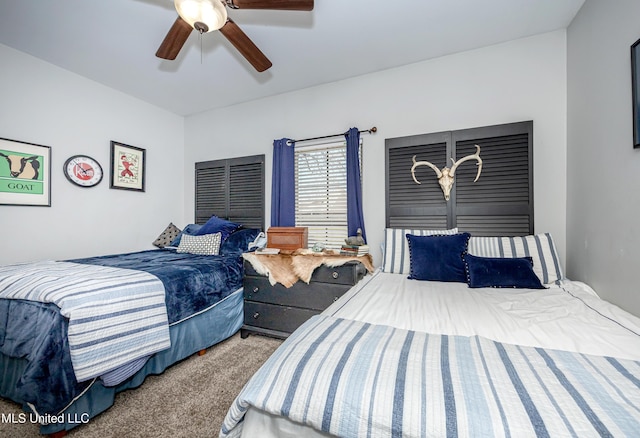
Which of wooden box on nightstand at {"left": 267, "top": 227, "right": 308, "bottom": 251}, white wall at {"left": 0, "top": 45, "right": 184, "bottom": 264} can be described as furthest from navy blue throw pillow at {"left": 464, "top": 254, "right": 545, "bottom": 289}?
white wall at {"left": 0, "top": 45, "right": 184, "bottom": 264}

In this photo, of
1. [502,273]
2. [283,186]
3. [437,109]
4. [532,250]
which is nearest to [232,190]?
[283,186]

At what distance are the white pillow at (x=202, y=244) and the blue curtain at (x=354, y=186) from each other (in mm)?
1440

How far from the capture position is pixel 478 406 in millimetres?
610

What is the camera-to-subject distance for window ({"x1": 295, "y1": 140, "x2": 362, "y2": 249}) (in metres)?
2.93

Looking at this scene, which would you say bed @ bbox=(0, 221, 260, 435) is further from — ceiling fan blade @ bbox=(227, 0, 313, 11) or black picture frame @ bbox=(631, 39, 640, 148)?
black picture frame @ bbox=(631, 39, 640, 148)

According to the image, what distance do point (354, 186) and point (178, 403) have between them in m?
2.24

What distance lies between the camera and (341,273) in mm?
2219

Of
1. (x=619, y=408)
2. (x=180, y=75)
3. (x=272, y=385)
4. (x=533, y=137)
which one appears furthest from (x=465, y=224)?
(x=180, y=75)

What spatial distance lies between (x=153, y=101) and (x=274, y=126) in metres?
1.68

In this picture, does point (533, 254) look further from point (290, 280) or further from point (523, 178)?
point (290, 280)

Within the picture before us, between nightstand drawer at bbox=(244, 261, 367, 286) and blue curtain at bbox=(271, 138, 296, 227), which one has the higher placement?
blue curtain at bbox=(271, 138, 296, 227)

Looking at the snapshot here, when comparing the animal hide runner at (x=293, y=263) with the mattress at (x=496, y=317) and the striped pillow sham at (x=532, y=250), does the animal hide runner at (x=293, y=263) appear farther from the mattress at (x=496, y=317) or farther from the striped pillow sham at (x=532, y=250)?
the striped pillow sham at (x=532, y=250)

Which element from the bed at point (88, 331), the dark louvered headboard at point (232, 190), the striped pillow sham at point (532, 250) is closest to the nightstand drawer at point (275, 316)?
the bed at point (88, 331)

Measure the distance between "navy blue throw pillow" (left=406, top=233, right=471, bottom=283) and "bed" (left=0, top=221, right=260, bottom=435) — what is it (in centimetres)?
174
